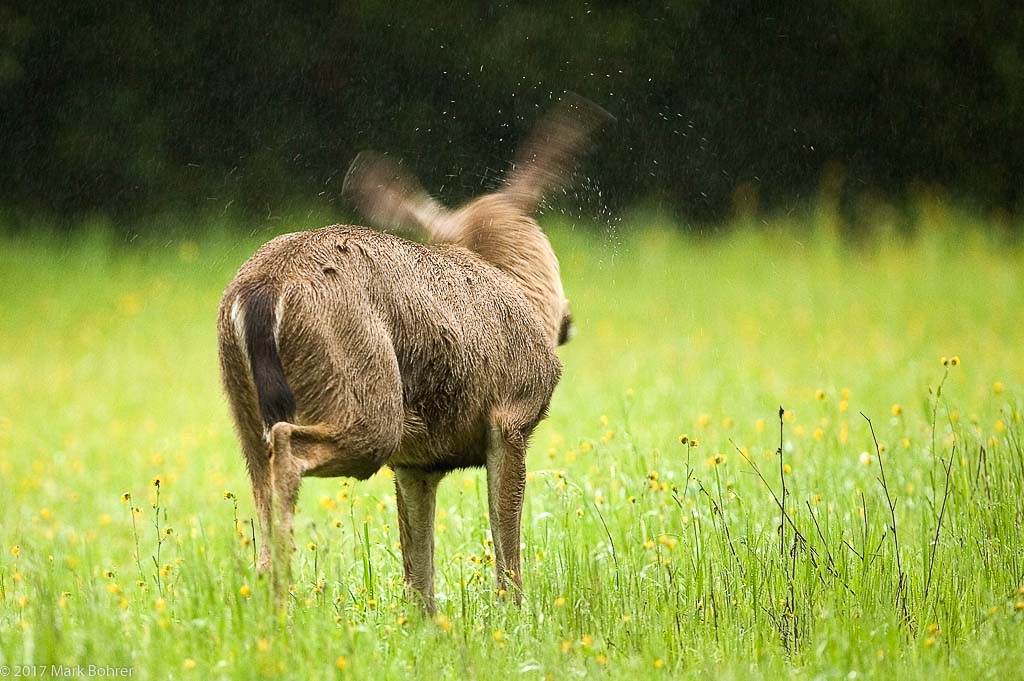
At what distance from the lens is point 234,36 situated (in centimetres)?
1716

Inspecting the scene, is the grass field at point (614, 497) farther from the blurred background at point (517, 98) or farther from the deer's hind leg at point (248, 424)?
the blurred background at point (517, 98)

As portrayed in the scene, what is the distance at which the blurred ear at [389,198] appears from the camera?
5648 mm

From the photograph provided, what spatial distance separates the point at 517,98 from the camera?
16.4m

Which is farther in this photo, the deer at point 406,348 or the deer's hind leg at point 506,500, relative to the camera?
the deer's hind leg at point 506,500

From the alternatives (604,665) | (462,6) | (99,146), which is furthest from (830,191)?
(604,665)

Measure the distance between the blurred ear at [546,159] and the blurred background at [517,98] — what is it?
10072 mm

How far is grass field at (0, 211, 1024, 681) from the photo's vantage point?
13.8 feet

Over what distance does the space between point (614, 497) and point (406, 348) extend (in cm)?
233

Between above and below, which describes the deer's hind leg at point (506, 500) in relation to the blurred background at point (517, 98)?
below

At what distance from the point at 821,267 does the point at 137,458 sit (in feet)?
29.5

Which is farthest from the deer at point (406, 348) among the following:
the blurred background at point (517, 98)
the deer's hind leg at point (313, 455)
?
the blurred background at point (517, 98)

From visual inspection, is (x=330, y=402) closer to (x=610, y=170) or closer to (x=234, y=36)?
(x=610, y=170)

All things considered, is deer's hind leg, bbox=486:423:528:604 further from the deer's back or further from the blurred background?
the blurred background

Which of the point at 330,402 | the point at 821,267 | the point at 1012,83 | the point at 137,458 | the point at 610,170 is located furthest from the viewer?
the point at 1012,83
